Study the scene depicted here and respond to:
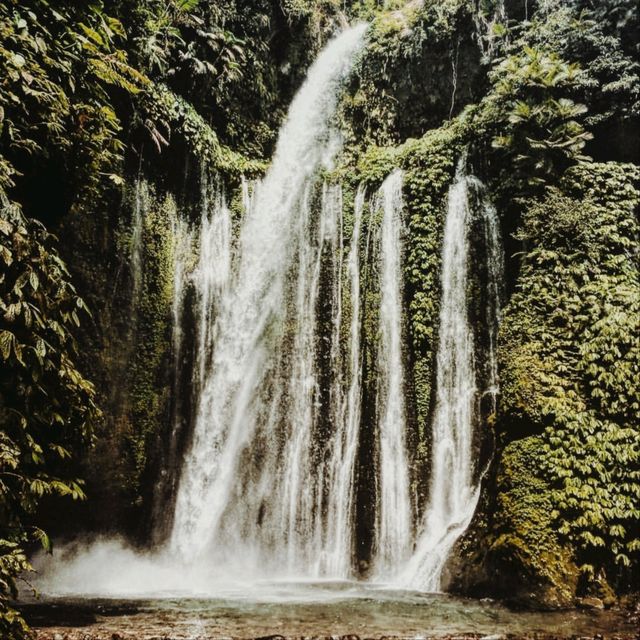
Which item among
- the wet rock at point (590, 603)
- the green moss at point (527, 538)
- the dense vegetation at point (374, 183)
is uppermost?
the dense vegetation at point (374, 183)

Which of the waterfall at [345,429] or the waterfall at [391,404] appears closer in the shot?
the waterfall at [391,404]

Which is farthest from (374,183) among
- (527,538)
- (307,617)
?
(307,617)

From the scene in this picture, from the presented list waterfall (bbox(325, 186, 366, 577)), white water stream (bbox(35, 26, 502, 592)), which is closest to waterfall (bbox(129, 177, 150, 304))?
white water stream (bbox(35, 26, 502, 592))

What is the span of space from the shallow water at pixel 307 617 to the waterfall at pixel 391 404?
1.71 m

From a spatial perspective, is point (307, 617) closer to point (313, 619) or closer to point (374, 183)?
point (313, 619)

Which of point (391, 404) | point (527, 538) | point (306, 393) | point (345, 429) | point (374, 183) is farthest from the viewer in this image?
point (374, 183)

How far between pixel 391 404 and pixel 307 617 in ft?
Result: 15.5

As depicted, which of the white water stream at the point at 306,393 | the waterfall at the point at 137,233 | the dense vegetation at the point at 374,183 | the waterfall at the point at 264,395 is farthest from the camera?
the waterfall at the point at 137,233

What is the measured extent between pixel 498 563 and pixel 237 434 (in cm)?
524

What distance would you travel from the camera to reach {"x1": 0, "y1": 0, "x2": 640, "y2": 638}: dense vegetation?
16.6 ft

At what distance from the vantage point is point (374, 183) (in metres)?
11.9

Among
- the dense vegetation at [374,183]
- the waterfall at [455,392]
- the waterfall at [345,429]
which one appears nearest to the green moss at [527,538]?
the dense vegetation at [374,183]

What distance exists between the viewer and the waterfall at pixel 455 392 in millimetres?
7977

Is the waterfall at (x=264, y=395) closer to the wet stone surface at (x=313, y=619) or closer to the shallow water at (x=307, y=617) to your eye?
the shallow water at (x=307, y=617)
